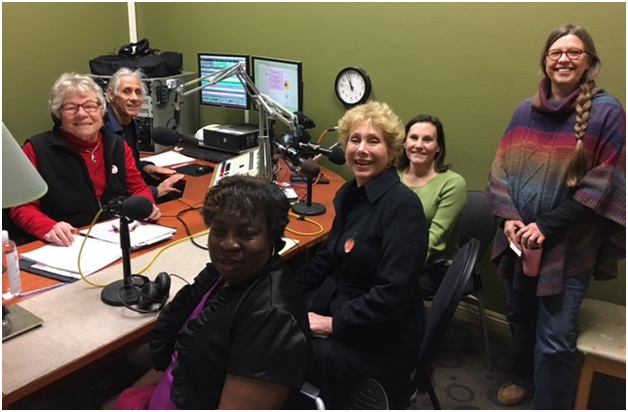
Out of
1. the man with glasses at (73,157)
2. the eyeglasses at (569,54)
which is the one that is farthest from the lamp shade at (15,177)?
the eyeglasses at (569,54)

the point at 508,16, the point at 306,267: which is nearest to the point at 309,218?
the point at 306,267

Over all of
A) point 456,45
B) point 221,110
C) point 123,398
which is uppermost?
point 456,45

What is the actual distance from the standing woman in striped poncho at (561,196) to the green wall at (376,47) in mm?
412

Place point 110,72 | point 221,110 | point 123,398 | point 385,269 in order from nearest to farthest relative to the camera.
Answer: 1. point 123,398
2. point 385,269
3. point 110,72
4. point 221,110

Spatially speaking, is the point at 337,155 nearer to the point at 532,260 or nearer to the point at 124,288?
the point at 532,260

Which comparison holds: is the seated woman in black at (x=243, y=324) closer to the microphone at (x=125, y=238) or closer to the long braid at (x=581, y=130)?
the microphone at (x=125, y=238)

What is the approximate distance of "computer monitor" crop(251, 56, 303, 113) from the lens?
9.61ft

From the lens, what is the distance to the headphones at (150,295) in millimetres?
1518

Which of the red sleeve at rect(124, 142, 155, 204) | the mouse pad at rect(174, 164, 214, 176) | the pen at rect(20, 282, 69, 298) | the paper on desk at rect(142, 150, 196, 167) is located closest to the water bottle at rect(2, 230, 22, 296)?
the pen at rect(20, 282, 69, 298)

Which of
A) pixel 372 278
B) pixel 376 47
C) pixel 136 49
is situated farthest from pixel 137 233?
pixel 136 49

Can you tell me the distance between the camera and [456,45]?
8.42ft

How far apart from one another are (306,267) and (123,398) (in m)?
0.80

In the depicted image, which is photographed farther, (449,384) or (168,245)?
(449,384)

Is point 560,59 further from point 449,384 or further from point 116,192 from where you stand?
point 116,192
